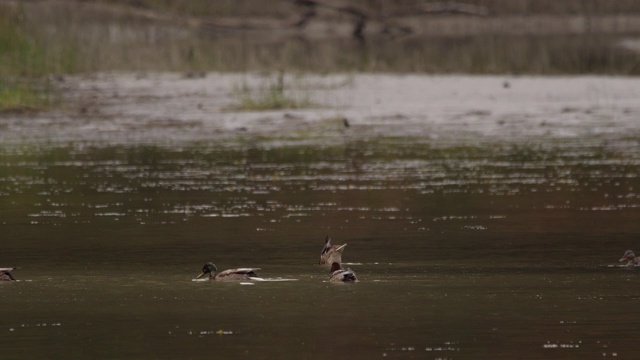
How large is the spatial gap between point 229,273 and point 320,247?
175 cm

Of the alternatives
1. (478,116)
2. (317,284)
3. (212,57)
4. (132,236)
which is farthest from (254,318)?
(212,57)

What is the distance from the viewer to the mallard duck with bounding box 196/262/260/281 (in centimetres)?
1008

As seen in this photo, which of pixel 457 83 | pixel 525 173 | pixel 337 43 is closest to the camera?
pixel 525 173

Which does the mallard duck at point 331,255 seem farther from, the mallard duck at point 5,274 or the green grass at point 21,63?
the green grass at point 21,63

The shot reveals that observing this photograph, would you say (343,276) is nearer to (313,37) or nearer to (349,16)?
(313,37)

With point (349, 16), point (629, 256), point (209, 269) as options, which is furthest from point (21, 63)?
point (349, 16)

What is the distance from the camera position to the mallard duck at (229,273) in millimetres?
10078

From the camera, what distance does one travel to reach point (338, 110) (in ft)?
78.8

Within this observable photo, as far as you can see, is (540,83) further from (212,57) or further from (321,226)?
(321,226)

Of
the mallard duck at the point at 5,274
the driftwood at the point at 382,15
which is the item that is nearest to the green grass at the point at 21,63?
the mallard duck at the point at 5,274

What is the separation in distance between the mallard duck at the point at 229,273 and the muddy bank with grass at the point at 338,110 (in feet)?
32.5

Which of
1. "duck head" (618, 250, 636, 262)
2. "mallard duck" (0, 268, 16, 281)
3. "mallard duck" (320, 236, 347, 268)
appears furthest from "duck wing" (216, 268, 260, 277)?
"duck head" (618, 250, 636, 262)

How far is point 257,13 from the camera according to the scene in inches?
1838

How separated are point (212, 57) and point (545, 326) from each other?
24.3 meters
